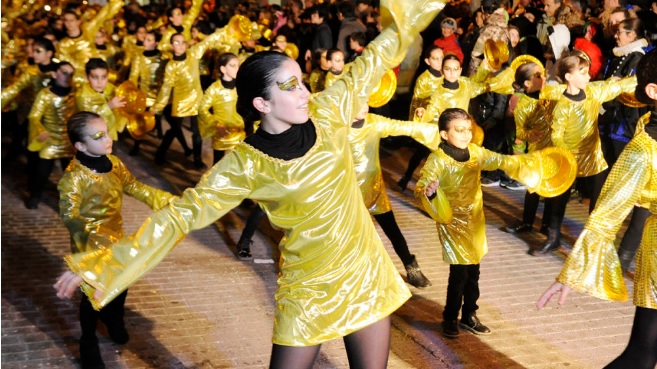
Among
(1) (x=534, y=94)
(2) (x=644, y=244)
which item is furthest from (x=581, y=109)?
(2) (x=644, y=244)

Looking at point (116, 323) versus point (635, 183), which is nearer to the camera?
point (635, 183)

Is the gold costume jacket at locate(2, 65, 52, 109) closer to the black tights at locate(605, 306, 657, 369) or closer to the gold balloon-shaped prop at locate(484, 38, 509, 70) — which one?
the gold balloon-shaped prop at locate(484, 38, 509, 70)

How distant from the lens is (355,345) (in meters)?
3.38

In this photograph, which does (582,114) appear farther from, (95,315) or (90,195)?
(95,315)

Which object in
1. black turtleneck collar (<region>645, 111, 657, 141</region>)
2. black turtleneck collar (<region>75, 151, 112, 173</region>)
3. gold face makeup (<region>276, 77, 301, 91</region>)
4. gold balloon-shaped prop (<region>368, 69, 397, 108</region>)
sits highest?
gold face makeup (<region>276, 77, 301, 91</region>)

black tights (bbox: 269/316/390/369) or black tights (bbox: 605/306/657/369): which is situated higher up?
black tights (bbox: 605/306/657/369)

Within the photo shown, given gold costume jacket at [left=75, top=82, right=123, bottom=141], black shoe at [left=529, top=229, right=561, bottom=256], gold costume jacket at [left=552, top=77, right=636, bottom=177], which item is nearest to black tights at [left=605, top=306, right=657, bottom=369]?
gold costume jacket at [left=552, top=77, right=636, bottom=177]

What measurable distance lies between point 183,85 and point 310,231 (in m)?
7.53

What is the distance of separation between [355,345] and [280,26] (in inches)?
480

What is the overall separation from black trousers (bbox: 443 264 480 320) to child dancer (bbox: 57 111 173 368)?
6.98ft

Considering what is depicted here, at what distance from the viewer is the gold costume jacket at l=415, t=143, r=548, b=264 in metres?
5.08

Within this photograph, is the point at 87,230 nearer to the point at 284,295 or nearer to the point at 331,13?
the point at 284,295

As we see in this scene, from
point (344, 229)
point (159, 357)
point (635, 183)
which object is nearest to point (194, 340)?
point (159, 357)

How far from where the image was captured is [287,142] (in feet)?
10.6
